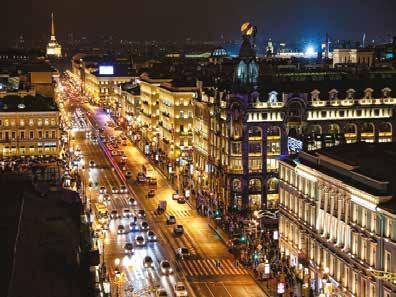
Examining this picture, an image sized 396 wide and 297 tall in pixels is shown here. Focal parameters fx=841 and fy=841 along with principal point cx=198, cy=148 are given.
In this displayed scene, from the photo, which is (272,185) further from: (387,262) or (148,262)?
(387,262)

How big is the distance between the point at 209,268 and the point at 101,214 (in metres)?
31.6

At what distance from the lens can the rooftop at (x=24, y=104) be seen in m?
180

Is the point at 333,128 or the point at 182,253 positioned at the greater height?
the point at 333,128

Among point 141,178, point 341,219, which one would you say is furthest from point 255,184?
point 341,219

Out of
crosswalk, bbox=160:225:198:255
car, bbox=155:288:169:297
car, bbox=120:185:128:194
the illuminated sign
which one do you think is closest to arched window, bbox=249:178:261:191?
the illuminated sign

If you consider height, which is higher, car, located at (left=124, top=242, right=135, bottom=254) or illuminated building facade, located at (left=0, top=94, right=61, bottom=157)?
illuminated building facade, located at (left=0, top=94, right=61, bottom=157)

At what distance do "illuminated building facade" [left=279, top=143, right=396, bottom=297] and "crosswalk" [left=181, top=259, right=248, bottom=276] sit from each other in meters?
7.15

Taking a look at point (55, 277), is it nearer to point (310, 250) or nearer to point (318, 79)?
point (310, 250)

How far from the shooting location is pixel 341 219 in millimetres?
89562

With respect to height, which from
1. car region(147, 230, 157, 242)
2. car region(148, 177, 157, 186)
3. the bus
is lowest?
car region(147, 230, 157, 242)

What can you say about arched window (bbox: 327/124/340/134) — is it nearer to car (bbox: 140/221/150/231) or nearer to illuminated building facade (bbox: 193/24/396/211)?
illuminated building facade (bbox: 193/24/396/211)

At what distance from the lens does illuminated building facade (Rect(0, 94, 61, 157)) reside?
586 feet

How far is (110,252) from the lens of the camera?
372ft

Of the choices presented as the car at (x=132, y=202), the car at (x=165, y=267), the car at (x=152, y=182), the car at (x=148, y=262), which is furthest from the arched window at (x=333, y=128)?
the car at (x=148, y=262)
